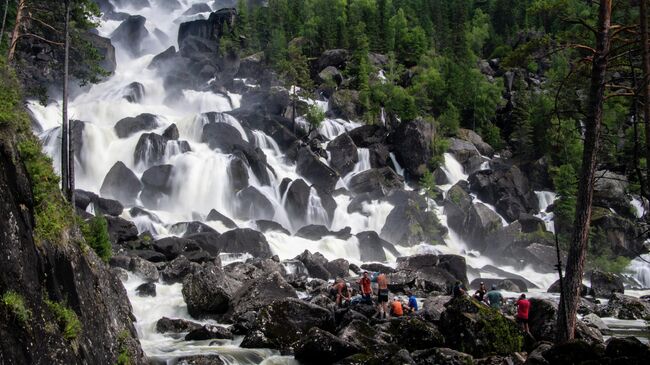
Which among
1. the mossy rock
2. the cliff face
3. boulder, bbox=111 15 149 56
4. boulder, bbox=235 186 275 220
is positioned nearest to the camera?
the cliff face

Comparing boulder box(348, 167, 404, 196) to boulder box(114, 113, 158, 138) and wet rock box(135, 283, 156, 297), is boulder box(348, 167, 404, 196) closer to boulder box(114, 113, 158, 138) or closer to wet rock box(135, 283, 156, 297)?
boulder box(114, 113, 158, 138)

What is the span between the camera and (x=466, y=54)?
8719 cm

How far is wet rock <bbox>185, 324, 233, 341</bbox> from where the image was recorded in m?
16.9

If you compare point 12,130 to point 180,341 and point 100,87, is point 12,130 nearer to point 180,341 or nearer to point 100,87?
point 180,341

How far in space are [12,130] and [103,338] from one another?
4.53 metres

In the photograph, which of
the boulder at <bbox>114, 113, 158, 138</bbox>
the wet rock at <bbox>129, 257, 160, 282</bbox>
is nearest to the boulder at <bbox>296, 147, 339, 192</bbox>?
the boulder at <bbox>114, 113, 158, 138</bbox>

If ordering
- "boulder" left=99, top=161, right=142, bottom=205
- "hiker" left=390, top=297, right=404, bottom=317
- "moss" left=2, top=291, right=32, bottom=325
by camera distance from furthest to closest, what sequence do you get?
1. "boulder" left=99, top=161, right=142, bottom=205
2. "hiker" left=390, top=297, right=404, bottom=317
3. "moss" left=2, top=291, right=32, bottom=325

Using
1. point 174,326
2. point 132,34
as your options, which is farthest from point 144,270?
point 132,34

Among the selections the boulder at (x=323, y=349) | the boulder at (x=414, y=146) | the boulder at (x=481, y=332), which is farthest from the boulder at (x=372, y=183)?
the boulder at (x=323, y=349)

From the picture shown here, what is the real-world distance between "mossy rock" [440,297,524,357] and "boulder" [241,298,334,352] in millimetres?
4165

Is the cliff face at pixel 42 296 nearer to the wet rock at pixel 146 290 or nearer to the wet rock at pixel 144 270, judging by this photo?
the wet rock at pixel 146 290

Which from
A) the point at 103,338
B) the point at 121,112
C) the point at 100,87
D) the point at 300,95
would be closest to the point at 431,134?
the point at 300,95

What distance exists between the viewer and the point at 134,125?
50.7 meters

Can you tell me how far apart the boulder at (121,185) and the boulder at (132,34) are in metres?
60.2
